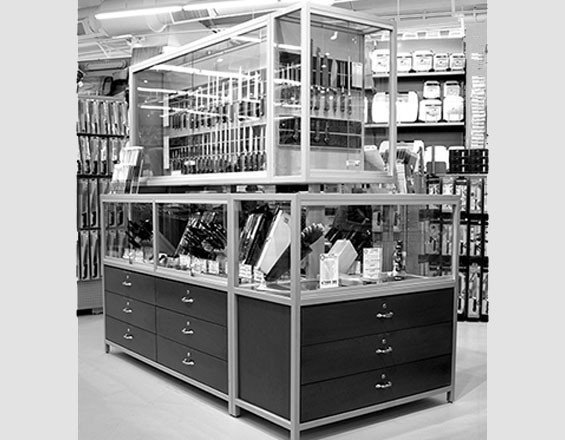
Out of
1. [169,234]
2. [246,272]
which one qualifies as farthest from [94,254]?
[246,272]

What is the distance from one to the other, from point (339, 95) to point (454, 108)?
12.1 feet

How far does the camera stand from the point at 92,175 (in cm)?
776

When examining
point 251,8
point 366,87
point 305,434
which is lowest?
point 305,434

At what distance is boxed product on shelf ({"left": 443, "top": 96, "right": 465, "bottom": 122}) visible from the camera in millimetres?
7707

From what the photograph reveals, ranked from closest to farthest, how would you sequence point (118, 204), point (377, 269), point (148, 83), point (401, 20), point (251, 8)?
point (377, 269) < point (118, 204) < point (148, 83) < point (251, 8) < point (401, 20)

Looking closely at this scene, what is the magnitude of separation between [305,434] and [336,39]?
2.46m

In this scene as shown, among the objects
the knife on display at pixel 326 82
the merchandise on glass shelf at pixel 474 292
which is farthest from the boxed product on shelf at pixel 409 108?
the knife on display at pixel 326 82

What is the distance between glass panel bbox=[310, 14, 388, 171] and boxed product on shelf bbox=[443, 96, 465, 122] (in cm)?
342

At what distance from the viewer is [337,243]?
4258 mm

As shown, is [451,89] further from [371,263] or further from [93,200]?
[93,200]

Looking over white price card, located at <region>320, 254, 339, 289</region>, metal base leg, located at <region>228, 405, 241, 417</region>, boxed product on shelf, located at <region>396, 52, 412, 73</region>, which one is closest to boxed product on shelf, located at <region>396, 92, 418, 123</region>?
boxed product on shelf, located at <region>396, 52, 412, 73</region>

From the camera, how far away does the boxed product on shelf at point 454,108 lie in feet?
25.3

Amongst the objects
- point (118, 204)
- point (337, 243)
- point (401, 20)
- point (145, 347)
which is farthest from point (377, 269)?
point (401, 20)

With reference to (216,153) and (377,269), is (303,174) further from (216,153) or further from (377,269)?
(216,153)
